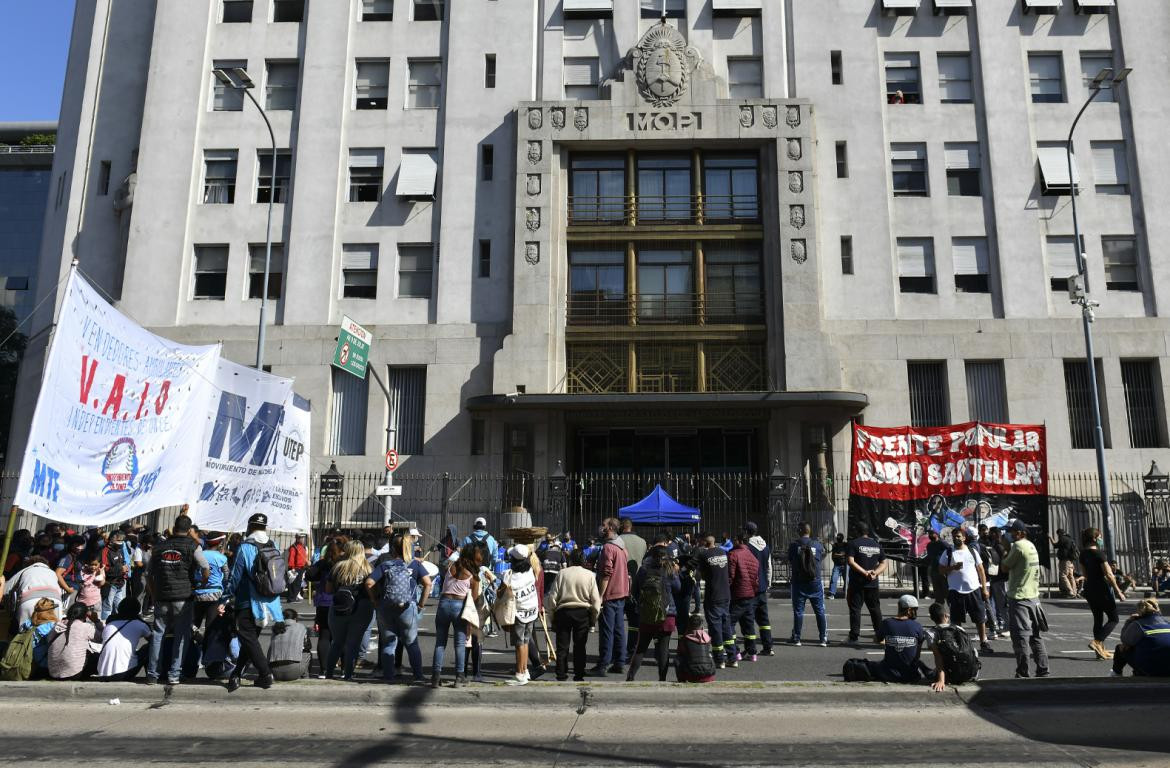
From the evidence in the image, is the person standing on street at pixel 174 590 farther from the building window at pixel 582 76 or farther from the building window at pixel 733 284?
the building window at pixel 582 76

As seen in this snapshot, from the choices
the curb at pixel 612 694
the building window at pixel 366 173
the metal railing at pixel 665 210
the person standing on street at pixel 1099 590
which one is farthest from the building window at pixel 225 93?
the person standing on street at pixel 1099 590

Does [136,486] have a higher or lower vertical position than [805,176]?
lower

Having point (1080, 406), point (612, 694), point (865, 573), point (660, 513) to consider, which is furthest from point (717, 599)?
point (1080, 406)

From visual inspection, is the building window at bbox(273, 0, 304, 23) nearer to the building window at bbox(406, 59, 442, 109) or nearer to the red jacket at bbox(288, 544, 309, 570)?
the building window at bbox(406, 59, 442, 109)

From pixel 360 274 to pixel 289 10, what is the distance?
10980 millimetres

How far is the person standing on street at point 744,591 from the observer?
12500 millimetres

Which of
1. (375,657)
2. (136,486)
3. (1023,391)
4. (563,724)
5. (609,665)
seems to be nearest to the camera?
(563,724)

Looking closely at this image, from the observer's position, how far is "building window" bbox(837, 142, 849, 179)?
29617 mm

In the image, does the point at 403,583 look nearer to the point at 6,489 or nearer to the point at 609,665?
the point at 609,665

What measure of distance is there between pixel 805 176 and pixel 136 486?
2361 centimetres

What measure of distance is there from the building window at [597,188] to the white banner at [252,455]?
Result: 1603cm

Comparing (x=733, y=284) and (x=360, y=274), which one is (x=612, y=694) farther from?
(x=360, y=274)

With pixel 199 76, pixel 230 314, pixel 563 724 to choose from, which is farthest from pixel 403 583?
pixel 199 76

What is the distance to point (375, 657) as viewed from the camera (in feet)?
43.3
